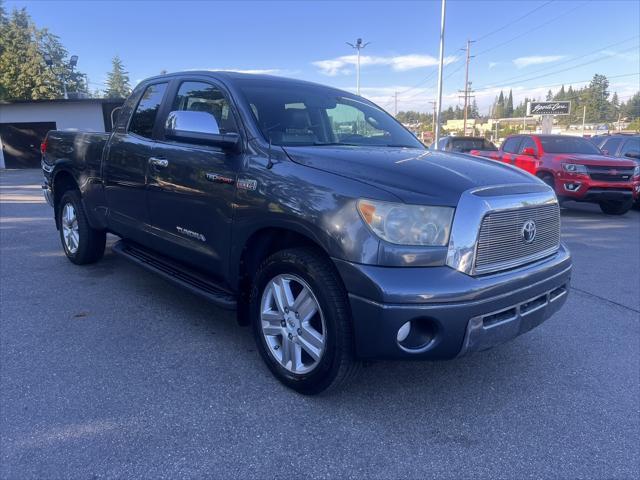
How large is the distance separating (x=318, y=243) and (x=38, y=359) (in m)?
2.20

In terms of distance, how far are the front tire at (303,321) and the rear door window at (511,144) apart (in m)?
10.9

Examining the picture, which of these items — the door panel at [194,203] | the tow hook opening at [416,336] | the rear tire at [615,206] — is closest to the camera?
the tow hook opening at [416,336]

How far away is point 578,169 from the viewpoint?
10.3 meters

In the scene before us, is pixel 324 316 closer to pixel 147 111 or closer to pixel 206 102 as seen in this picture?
pixel 206 102

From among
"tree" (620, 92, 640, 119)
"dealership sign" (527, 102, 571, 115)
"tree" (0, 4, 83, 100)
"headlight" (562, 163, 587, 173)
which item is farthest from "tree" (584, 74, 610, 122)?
"headlight" (562, 163, 587, 173)

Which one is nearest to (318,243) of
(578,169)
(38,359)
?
(38,359)

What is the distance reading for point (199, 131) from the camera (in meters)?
3.22

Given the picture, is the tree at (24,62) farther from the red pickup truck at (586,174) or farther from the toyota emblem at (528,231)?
the toyota emblem at (528,231)

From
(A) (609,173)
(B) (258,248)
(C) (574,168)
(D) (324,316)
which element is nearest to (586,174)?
(C) (574,168)

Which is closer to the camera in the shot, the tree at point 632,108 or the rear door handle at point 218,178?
the rear door handle at point 218,178

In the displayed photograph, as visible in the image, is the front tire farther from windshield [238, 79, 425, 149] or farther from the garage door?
the garage door

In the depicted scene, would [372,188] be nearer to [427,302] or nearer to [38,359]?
[427,302]

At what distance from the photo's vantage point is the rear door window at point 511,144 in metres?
12.3

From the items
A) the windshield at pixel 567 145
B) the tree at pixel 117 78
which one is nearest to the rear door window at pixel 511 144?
the windshield at pixel 567 145
